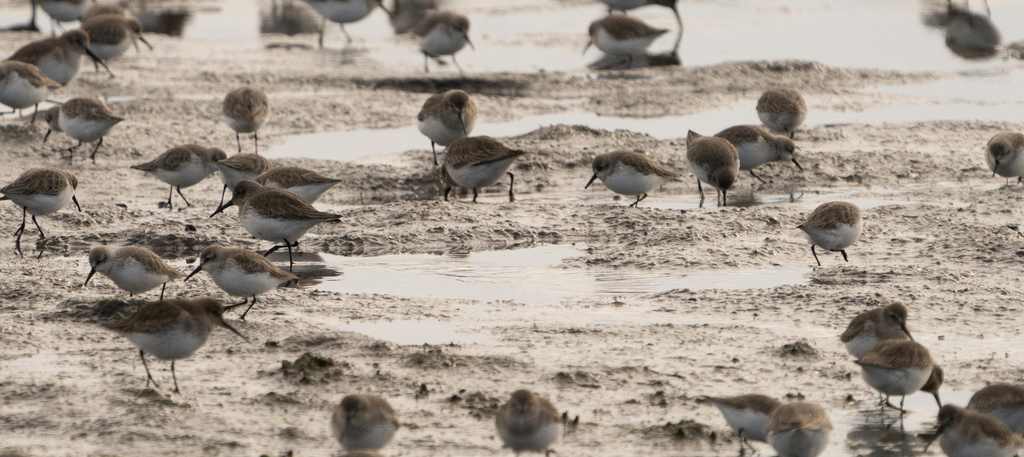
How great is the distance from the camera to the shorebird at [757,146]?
11.8 m

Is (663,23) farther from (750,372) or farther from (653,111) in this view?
(750,372)

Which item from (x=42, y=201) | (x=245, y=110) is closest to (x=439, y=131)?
(x=245, y=110)

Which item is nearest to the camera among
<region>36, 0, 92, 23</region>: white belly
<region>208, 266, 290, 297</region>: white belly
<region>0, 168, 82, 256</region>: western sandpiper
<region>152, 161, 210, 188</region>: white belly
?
<region>208, 266, 290, 297</region>: white belly

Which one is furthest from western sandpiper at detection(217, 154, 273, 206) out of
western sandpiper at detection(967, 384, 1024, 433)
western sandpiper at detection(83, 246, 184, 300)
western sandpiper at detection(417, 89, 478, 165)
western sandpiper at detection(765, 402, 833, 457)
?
western sandpiper at detection(967, 384, 1024, 433)

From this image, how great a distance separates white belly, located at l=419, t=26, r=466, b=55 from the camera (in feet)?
61.3

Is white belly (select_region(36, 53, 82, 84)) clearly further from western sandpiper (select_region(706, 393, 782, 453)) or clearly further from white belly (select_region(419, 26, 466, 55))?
western sandpiper (select_region(706, 393, 782, 453))

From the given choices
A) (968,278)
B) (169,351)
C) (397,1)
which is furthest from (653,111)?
(397,1)

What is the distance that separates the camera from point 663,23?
82.2 feet

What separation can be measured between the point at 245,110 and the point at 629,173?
4.82 meters

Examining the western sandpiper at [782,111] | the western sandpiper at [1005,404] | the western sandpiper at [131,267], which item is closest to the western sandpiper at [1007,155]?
the western sandpiper at [782,111]

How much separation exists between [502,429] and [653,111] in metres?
10.8

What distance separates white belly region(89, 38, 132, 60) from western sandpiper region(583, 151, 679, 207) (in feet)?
32.6

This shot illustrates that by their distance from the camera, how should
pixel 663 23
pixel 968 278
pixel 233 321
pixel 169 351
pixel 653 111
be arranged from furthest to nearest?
pixel 663 23, pixel 653 111, pixel 968 278, pixel 233 321, pixel 169 351

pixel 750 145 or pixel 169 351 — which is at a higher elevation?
pixel 750 145
